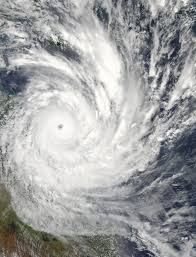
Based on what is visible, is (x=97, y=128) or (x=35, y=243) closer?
(x=97, y=128)

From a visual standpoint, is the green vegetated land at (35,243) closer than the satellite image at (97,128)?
No

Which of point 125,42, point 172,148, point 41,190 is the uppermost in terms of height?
point 125,42

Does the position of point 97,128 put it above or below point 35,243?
above

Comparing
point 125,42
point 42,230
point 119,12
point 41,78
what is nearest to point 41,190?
point 42,230

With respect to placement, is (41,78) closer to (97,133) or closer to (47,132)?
(47,132)

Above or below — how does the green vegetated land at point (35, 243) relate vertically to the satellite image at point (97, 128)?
below
